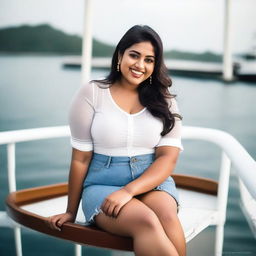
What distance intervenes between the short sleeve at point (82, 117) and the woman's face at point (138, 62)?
A: 0.12 metres

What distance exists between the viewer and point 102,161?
4.59ft

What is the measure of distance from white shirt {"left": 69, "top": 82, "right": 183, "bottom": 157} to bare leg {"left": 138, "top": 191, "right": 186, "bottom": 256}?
0.50 ft

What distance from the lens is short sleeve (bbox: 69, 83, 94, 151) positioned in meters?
1.39

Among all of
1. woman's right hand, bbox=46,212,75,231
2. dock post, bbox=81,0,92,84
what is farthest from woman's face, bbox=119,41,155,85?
dock post, bbox=81,0,92,84

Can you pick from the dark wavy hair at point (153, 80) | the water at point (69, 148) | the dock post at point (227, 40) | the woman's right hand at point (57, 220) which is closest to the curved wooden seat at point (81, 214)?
the woman's right hand at point (57, 220)

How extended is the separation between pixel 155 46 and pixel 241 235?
9.59ft

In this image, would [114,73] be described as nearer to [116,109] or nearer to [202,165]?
[116,109]

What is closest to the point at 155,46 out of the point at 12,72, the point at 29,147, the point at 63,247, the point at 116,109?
the point at 116,109

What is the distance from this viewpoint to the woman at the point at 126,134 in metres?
1.35

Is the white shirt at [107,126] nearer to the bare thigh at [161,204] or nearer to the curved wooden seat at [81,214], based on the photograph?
the bare thigh at [161,204]

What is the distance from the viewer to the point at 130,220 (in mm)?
1207

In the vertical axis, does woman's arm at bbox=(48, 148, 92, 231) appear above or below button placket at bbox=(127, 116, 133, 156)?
below

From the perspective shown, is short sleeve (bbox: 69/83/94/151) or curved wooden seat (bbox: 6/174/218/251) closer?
curved wooden seat (bbox: 6/174/218/251)

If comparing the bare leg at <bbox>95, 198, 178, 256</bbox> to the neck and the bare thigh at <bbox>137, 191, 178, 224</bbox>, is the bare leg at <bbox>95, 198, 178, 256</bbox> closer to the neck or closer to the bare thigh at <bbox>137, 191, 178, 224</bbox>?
the bare thigh at <bbox>137, 191, 178, 224</bbox>
